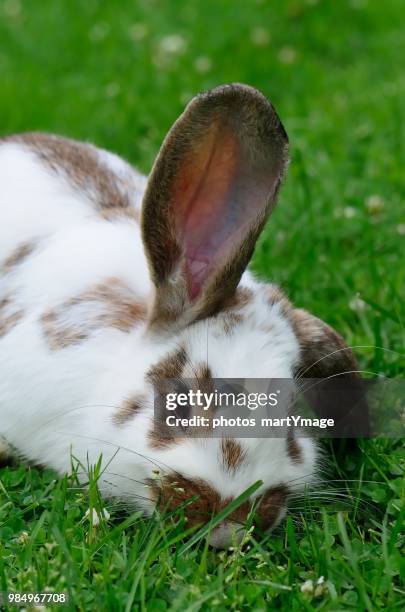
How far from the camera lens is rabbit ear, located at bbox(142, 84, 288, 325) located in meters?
3.35

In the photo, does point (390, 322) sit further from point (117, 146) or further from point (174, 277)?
point (117, 146)

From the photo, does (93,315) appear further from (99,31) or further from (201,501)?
(99,31)

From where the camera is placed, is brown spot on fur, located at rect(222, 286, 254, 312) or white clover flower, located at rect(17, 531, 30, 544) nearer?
white clover flower, located at rect(17, 531, 30, 544)

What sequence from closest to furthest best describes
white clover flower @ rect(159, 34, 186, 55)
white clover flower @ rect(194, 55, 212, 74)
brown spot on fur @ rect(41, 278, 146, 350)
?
brown spot on fur @ rect(41, 278, 146, 350)
white clover flower @ rect(194, 55, 212, 74)
white clover flower @ rect(159, 34, 186, 55)

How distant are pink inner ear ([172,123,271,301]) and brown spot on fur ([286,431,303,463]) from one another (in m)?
0.59

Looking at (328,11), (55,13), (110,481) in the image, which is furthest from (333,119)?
(110,481)

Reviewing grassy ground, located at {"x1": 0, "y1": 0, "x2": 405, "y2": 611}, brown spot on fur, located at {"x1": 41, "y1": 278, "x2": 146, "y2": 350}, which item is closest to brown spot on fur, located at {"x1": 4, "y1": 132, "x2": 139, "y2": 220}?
brown spot on fur, located at {"x1": 41, "y1": 278, "x2": 146, "y2": 350}

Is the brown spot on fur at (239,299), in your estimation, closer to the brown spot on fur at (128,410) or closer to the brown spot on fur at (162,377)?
the brown spot on fur at (162,377)

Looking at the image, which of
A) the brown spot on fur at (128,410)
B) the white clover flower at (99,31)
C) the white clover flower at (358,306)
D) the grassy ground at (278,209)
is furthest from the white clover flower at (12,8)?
the brown spot on fur at (128,410)

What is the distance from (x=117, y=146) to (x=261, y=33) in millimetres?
2070

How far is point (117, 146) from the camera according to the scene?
22.5 feet

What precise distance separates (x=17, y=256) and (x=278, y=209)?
1.95 metres

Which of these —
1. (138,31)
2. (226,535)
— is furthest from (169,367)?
(138,31)

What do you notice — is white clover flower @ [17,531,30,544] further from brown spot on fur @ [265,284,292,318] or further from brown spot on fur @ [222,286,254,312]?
brown spot on fur @ [265,284,292,318]
